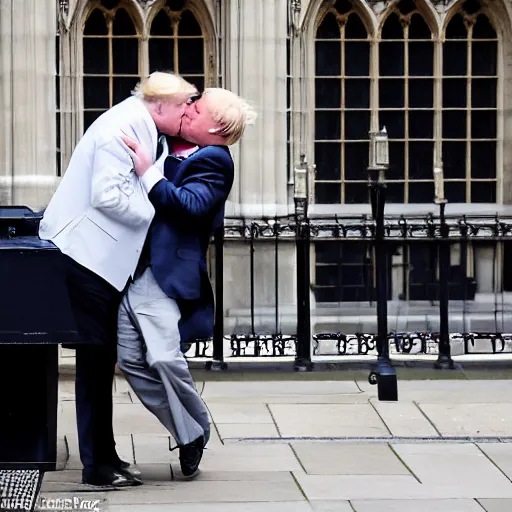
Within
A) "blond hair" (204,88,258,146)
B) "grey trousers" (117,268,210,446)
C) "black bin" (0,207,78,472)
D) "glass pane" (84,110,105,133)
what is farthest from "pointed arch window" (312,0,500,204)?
"grey trousers" (117,268,210,446)

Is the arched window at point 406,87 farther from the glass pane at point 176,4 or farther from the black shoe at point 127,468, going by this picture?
the black shoe at point 127,468

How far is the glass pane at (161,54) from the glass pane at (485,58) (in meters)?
2.98

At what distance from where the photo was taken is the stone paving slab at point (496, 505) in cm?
700

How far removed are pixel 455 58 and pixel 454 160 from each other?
3.30ft

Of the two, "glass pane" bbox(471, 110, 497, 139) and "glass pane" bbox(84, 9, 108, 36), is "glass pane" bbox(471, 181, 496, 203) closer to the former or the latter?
"glass pane" bbox(471, 110, 497, 139)

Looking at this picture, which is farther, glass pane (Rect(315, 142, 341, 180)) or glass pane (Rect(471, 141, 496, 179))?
glass pane (Rect(471, 141, 496, 179))

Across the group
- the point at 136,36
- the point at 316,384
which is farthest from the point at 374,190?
the point at 136,36

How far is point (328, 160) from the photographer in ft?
48.2

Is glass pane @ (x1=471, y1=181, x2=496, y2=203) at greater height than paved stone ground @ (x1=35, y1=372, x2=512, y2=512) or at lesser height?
greater

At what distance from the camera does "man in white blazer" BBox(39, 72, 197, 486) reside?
726 centimetres

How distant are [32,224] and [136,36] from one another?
267 inches

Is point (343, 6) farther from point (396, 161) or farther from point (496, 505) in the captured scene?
point (496, 505)

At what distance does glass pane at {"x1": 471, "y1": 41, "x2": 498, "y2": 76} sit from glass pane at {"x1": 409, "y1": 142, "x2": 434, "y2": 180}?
874 millimetres

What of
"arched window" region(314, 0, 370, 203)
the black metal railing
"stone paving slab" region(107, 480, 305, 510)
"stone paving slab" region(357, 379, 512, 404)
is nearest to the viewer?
"stone paving slab" region(107, 480, 305, 510)
